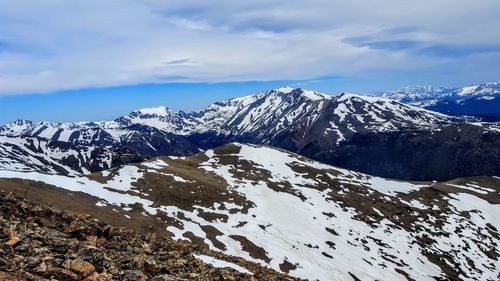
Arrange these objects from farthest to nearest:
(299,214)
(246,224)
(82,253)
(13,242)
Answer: (299,214), (246,224), (82,253), (13,242)

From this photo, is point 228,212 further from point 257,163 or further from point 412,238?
point 257,163

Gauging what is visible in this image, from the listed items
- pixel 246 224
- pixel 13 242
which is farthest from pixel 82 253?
pixel 246 224

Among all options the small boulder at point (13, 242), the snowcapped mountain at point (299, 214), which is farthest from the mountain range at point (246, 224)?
the snowcapped mountain at point (299, 214)

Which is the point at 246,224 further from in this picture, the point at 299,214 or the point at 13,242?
the point at 13,242

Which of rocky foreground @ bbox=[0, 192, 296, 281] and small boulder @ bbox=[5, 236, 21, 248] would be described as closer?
rocky foreground @ bbox=[0, 192, 296, 281]

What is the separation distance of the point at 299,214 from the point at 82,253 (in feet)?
237

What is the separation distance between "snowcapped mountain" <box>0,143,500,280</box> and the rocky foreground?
31429 mm

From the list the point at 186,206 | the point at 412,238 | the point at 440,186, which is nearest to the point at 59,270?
the point at 186,206

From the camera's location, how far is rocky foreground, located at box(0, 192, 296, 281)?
15780 millimetres

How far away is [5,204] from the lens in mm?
26297

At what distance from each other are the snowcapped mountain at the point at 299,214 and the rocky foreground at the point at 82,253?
103ft

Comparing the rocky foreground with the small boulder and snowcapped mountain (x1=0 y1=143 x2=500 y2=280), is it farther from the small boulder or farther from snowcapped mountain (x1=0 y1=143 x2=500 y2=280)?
snowcapped mountain (x1=0 y1=143 x2=500 y2=280)

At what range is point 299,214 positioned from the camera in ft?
288

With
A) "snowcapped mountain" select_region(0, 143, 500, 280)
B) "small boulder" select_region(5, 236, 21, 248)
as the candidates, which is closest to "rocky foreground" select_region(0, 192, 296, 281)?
"small boulder" select_region(5, 236, 21, 248)
